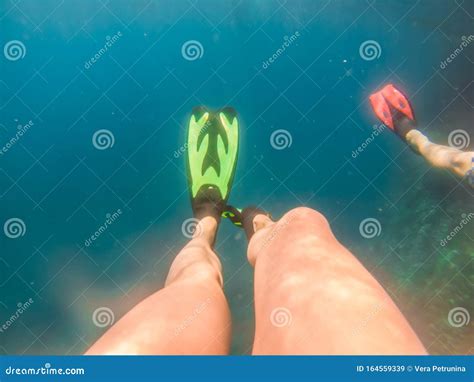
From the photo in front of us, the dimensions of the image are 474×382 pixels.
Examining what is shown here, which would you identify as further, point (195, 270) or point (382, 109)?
point (382, 109)

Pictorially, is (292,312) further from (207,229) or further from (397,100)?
(397,100)

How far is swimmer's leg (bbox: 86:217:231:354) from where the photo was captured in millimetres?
1172

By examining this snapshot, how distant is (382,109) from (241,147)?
4.52ft

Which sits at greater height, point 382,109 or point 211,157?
point 382,109

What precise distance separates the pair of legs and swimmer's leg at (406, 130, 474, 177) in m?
1.43

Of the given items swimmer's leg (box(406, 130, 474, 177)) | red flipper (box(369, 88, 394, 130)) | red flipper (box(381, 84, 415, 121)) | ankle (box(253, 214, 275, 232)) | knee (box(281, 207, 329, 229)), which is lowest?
ankle (box(253, 214, 275, 232))

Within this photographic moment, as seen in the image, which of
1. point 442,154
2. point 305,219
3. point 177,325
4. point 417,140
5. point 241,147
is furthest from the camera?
point 241,147

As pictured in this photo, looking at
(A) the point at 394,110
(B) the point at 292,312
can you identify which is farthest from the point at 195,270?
(A) the point at 394,110

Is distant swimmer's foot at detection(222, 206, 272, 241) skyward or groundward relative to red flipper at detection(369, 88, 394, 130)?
groundward

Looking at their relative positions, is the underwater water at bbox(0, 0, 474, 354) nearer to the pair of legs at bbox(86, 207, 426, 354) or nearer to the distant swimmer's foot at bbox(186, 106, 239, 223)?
the distant swimmer's foot at bbox(186, 106, 239, 223)

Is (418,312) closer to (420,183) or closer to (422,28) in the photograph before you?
(420,183)

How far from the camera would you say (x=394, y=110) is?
3.51m

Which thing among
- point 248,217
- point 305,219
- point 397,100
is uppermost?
point 397,100

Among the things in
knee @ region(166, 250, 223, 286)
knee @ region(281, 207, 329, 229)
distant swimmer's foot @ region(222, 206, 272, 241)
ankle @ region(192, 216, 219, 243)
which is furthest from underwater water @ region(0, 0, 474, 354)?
knee @ region(281, 207, 329, 229)
